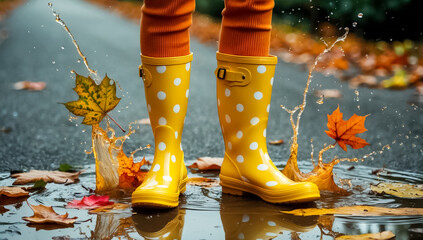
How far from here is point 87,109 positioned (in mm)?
1771

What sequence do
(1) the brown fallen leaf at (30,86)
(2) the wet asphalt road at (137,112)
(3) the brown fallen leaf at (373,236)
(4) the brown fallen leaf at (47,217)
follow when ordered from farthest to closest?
(1) the brown fallen leaf at (30,86) → (2) the wet asphalt road at (137,112) → (4) the brown fallen leaf at (47,217) → (3) the brown fallen leaf at (373,236)

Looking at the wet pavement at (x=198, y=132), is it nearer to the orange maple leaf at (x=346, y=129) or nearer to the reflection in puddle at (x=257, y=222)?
the reflection in puddle at (x=257, y=222)

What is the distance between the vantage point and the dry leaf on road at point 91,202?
5.34ft

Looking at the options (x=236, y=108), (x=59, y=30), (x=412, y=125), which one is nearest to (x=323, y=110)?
(x=412, y=125)

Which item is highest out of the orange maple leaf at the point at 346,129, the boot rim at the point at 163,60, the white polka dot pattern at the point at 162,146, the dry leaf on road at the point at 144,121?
the boot rim at the point at 163,60

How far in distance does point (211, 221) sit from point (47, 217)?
17.3 inches

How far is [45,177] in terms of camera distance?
195 centimetres

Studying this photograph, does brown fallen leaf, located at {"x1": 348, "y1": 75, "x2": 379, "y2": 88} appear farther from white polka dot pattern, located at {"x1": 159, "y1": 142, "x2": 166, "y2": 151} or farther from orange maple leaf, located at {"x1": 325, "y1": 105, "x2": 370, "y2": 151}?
white polka dot pattern, located at {"x1": 159, "y1": 142, "x2": 166, "y2": 151}

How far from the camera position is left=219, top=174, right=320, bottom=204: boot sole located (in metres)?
1.62

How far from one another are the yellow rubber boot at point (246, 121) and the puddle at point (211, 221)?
57 mm

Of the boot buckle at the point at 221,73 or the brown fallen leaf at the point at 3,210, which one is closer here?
the brown fallen leaf at the point at 3,210

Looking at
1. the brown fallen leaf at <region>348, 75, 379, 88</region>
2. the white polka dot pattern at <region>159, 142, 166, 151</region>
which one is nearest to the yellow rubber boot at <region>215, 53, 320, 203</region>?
the white polka dot pattern at <region>159, 142, 166, 151</region>

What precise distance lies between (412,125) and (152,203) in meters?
1.85

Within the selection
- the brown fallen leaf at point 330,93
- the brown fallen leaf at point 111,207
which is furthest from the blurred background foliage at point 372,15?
the brown fallen leaf at point 111,207
